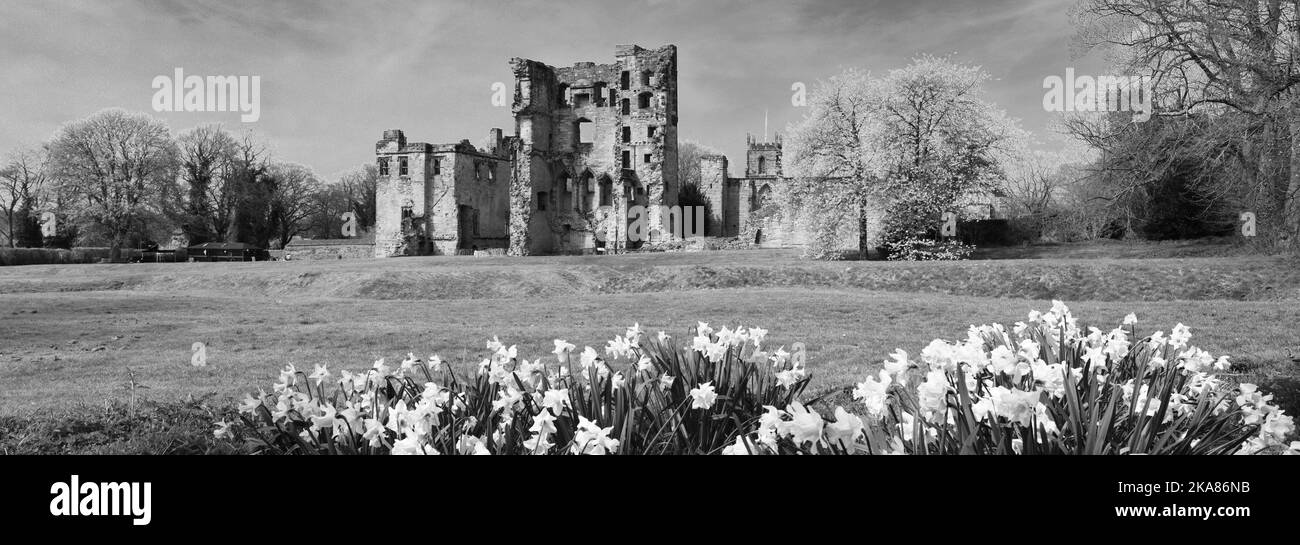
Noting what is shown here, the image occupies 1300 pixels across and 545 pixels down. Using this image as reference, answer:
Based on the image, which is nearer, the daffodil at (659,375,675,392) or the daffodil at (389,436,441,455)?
the daffodil at (389,436,441,455)

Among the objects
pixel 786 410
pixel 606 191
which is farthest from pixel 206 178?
pixel 786 410

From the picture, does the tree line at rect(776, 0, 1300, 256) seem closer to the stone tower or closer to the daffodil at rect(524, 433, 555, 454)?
the stone tower

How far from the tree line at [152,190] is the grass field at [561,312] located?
763 cm

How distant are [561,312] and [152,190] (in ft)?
129

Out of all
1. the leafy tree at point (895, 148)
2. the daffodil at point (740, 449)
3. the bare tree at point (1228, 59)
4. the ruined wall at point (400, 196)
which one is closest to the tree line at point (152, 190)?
the ruined wall at point (400, 196)

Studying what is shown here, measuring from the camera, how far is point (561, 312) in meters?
15.7

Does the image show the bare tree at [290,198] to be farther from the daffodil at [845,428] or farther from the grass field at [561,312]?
the daffodil at [845,428]

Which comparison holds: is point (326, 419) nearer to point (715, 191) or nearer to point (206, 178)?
point (715, 191)

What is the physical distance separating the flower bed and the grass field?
326cm

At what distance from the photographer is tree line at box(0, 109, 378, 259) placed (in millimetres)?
32750

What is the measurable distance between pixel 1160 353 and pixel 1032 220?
3886 centimetres

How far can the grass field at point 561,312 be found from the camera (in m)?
9.23

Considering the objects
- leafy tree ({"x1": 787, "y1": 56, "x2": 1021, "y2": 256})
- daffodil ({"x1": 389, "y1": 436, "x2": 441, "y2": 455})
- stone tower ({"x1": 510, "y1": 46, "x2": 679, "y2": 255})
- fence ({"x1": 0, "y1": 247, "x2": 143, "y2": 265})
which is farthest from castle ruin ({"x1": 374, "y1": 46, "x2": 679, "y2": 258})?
daffodil ({"x1": 389, "y1": 436, "x2": 441, "y2": 455})
